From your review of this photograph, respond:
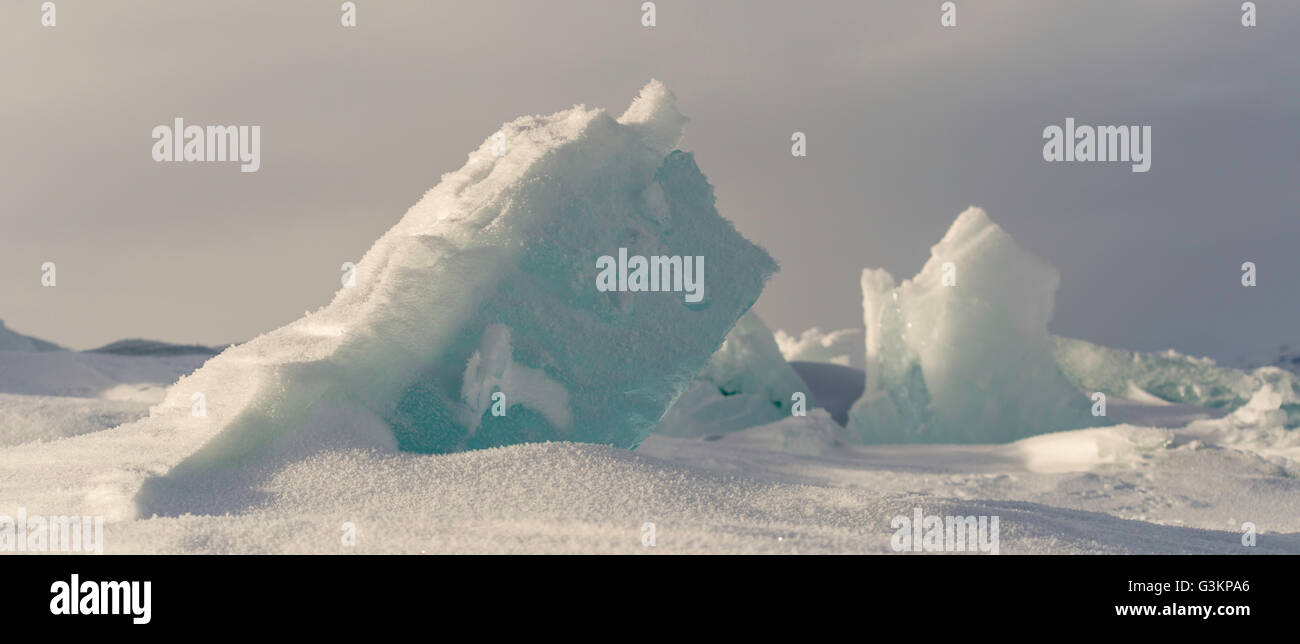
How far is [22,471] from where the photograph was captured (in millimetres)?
5895

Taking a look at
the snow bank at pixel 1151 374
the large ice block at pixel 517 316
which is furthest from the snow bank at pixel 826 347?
the large ice block at pixel 517 316

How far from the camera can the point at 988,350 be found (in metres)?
14.4

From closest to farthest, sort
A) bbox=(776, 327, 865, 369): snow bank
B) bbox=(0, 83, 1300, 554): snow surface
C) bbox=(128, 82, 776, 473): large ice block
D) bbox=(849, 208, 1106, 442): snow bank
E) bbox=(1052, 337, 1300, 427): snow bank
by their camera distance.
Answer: bbox=(0, 83, 1300, 554): snow surface → bbox=(128, 82, 776, 473): large ice block → bbox=(849, 208, 1106, 442): snow bank → bbox=(1052, 337, 1300, 427): snow bank → bbox=(776, 327, 865, 369): snow bank

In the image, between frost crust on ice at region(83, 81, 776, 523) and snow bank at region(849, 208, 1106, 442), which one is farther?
snow bank at region(849, 208, 1106, 442)

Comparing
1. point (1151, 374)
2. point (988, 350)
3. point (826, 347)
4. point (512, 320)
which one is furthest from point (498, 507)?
point (826, 347)

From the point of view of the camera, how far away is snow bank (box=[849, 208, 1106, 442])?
47.1 feet

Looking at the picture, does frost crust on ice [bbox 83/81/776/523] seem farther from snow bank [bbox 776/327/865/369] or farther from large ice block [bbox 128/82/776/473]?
snow bank [bbox 776/327/865/369]

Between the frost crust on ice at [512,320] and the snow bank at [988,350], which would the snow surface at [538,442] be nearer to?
the frost crust on ice at [512,320]

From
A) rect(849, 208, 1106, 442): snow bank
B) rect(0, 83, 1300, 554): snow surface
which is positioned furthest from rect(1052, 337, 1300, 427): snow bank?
rect(0, 83, 1300, 554): snow surface

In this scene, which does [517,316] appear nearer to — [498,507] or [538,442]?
[538,442]

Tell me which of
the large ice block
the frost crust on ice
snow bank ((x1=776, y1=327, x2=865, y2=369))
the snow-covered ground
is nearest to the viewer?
the snow-covered ground

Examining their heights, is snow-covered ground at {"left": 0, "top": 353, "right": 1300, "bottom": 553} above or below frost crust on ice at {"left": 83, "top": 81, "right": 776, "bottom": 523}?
below
